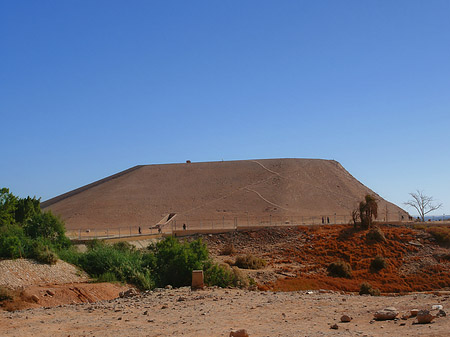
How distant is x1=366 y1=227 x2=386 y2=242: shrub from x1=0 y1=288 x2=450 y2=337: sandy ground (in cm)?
2563

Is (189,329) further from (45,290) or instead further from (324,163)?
(324,163)

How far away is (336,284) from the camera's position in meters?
30.0

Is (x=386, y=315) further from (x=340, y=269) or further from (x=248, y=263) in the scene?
(x=340, y=269)

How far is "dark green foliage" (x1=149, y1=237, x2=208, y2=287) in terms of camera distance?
2259 centimetres

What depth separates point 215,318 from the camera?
1276 centimetres

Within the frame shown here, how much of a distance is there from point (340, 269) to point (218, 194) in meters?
47.4

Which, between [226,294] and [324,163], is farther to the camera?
[324,163]

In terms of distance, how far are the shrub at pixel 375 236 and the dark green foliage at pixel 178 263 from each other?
20.9 meters

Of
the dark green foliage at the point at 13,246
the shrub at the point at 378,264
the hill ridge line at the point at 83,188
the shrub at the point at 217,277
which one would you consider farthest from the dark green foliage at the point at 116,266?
the hill ridge line at the point at 83,188

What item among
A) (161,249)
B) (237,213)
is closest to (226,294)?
(161,249)

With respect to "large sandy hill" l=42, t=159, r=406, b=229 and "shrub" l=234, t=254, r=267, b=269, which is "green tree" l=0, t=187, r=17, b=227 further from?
"large sandy hill" l=42, t=159, r=406, b=229

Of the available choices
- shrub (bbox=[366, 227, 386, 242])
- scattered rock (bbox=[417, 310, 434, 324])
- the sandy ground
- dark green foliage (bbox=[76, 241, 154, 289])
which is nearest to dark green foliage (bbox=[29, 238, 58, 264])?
dark green foliage (bbox=[76, 241, 154, 289])

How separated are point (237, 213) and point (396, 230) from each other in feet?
99.2

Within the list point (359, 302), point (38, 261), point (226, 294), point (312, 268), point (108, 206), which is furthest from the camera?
point (108, 206)
